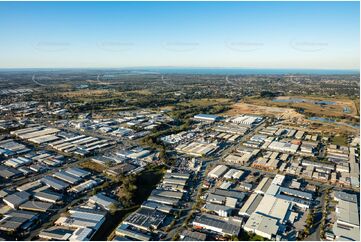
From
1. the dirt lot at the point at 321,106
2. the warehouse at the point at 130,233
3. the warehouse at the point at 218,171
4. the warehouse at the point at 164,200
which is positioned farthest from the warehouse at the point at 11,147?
the dirt lot at the point at 321,106

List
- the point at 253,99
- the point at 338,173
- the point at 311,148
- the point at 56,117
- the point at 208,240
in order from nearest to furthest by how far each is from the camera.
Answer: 1. the point at 208,240
2. the point at 338,173
3. the point at 311,148
4. the point at 56,117
5. the point at 253,99

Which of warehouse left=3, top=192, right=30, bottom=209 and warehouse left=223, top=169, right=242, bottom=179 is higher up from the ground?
warehouse left=223, top=169, right=242, bottom=179

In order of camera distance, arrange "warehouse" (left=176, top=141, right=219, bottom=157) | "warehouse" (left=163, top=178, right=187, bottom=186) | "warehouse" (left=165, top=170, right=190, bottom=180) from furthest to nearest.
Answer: "warehouse" (left=176, top=141, right=219, bottom=157) → "warehouse" (left=165, top=170, right=190, bottom=180) → "warehouse" (left=163, top=178, right=187, bottom=186)

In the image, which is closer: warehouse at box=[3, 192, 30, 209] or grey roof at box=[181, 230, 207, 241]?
grey roof at box=[181, 230, 207, 241]

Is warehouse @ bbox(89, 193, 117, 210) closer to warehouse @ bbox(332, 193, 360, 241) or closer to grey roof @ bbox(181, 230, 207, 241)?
grey roof @ bbox(181, 230, 207, 241)

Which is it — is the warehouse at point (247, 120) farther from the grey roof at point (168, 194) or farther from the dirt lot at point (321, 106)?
the grey roof at point (168, 194)

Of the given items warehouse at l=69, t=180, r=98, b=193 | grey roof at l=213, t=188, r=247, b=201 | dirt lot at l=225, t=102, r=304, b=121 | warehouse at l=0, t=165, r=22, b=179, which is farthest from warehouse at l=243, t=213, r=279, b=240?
dirt lot at l=225, t=102, r=304, b=121

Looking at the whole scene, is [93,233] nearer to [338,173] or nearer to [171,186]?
[171,186]

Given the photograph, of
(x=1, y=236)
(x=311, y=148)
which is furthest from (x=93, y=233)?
(x=311, y=148)
